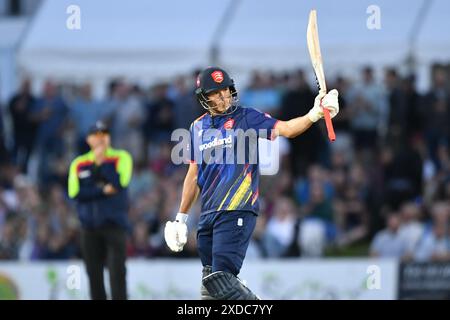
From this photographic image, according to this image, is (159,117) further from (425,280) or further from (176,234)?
(176,234)

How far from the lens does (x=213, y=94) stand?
10086 millimetres

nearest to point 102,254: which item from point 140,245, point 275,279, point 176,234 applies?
point 176,234

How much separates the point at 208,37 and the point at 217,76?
31.0 ft

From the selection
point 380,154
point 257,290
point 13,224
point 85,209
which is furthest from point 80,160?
point 380,154

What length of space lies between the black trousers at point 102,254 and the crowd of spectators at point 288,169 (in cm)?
363

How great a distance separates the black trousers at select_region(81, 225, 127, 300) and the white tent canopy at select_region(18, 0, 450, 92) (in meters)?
6.46

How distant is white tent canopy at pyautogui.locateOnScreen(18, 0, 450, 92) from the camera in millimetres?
18812

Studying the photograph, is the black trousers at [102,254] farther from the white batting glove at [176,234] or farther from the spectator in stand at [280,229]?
the spectator in stand at [280,229]

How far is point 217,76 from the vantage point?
33.0ft

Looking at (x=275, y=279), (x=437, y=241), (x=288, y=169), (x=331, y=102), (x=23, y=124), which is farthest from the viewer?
(x=23, y=124)

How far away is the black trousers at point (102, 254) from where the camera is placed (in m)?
13.1
